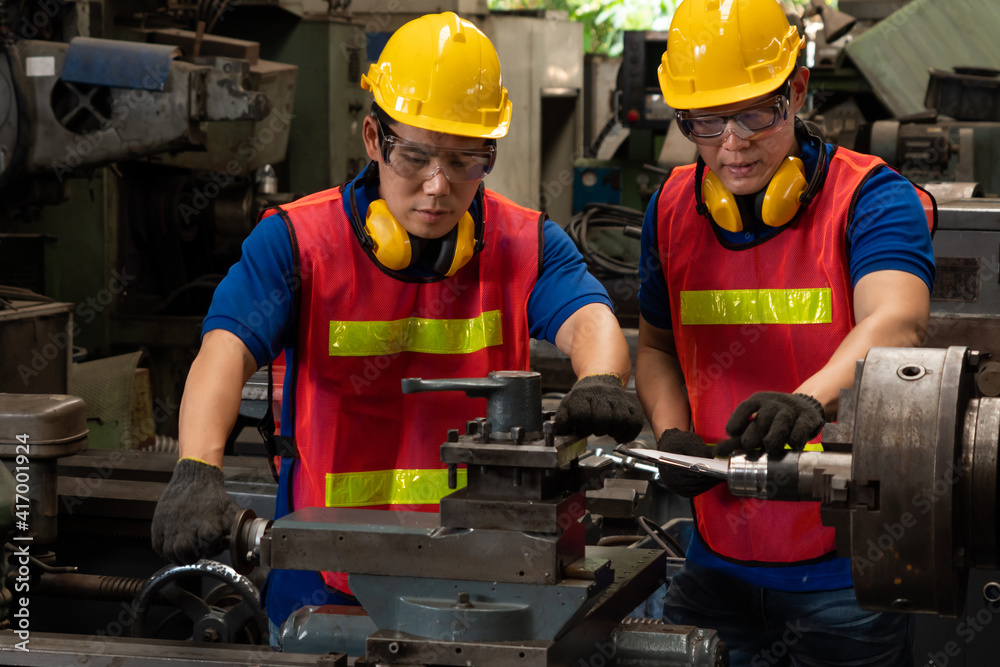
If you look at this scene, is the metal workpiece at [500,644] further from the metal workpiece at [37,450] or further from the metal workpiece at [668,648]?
the metal workpiece at [37,450]

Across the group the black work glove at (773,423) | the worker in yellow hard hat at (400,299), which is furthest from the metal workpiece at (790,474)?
the worker in yellow hard hat at (400,299)

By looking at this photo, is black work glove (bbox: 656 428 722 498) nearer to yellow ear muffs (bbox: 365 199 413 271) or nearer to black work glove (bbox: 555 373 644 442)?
black work glove (bbox: 555 373 644 442)

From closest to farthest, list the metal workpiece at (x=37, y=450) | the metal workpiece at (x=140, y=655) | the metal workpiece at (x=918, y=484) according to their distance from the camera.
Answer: the metal workpiece at (x=918, y=484), the metal workpiece at (x=140, y=655), the metal workpiece at (x=37, y=450)

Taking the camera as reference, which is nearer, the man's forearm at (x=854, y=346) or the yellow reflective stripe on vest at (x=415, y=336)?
the man's forearm at (x=854, y=346)

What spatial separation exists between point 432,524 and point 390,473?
49cm

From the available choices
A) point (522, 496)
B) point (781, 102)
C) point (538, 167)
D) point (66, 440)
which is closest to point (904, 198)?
point (781, 102)

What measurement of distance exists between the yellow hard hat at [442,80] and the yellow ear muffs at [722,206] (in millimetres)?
340

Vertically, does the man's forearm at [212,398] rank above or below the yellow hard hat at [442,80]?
below

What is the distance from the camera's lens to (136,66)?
350 cm

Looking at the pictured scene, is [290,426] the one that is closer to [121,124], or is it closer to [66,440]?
[66,440]

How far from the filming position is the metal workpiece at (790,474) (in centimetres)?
104

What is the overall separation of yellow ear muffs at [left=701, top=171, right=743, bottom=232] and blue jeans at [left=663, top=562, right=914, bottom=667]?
55 cm

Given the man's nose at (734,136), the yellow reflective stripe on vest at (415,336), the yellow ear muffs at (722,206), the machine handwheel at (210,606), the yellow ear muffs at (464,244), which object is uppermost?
the man's nose at (734,136)

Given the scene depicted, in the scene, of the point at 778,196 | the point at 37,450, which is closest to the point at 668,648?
the point at 778,196
